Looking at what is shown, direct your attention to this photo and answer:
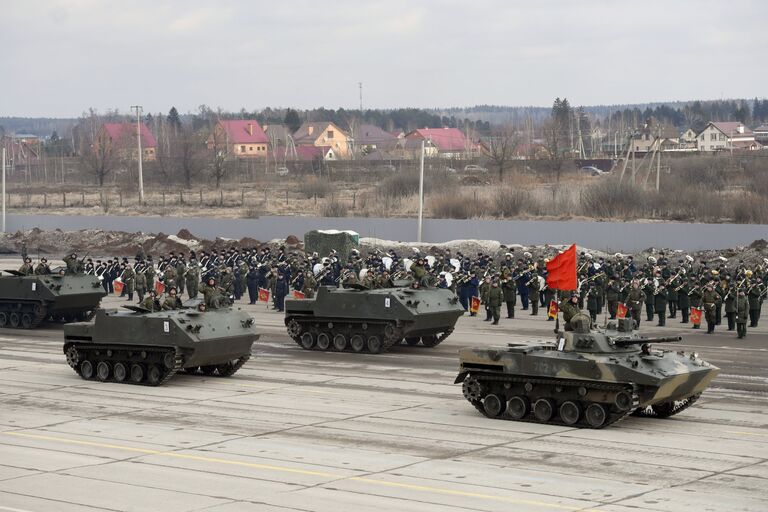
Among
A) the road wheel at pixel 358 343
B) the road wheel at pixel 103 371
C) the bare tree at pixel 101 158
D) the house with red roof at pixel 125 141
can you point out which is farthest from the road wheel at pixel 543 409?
the house with red roof at pixel 125 141

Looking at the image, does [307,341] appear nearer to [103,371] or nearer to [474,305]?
[103,371]

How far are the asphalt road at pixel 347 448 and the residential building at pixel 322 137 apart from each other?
127 meters

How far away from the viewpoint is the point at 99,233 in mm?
63500

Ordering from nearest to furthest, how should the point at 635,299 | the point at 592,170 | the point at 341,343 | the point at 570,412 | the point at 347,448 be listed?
the point at 347,448
the point at 570,412
the point at 341,343
the point at 635,299
the point at 592,170

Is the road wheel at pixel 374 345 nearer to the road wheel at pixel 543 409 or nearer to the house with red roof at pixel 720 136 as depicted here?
the road wheel at pixel 543 409

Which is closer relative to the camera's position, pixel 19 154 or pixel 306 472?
pixel 306 472

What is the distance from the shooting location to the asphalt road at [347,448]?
14.3m

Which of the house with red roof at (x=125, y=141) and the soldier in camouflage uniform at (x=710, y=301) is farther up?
the house with red roof at (x=125, y=141)

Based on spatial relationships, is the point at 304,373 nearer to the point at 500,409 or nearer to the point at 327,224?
the point at 500,409

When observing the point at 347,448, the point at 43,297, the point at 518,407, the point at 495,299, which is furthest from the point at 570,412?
the point at 43,297

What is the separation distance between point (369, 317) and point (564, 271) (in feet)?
22.1

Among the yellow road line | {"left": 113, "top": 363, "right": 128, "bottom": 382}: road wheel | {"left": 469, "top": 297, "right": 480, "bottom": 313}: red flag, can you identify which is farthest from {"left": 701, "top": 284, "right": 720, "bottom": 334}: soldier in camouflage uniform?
the yellow road line

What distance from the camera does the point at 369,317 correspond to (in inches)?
1077

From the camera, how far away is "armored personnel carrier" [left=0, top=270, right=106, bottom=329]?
32.6 metres
